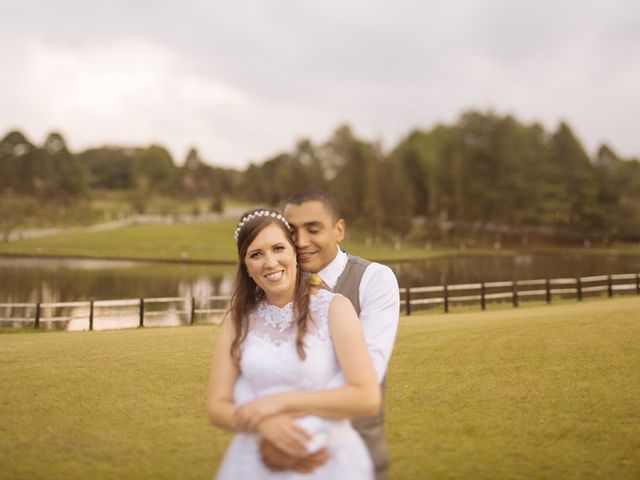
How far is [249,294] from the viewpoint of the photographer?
3.59 metres

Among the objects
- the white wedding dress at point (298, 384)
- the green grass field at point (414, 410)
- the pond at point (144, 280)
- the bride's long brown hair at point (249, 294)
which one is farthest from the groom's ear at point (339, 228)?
the pond at point (144, 280)

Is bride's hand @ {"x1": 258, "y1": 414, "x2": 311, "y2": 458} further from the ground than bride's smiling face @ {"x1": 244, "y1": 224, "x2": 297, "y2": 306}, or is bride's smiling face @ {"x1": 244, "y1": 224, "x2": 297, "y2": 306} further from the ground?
bride's smiling face @ {"x1": 244, "y1": 224, "x2": 297, "y2": 306}

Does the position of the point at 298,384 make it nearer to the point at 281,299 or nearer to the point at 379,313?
the point at 281,299

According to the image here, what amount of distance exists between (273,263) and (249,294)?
0.38 m

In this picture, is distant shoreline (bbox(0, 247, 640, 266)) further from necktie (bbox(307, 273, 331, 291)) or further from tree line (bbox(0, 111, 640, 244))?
necktie (bbox(307, 273, 331, 291))

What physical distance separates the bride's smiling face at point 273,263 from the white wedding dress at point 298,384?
0.25 meters

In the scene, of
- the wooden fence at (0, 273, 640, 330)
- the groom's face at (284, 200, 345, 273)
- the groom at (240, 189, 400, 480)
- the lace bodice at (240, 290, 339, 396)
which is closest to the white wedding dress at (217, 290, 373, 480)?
the lace bodice at (240, 290, 339, 396)

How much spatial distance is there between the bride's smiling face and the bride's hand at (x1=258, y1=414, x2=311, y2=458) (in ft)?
2.66

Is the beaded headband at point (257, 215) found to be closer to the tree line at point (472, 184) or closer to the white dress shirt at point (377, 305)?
the white dress shirt at point (377, 305)

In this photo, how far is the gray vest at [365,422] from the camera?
353 centimetres

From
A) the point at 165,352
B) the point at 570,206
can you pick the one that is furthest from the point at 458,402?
the point at 570,206

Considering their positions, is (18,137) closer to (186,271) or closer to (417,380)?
(186,271)

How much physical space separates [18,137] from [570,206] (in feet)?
254

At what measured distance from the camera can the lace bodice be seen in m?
3.14
